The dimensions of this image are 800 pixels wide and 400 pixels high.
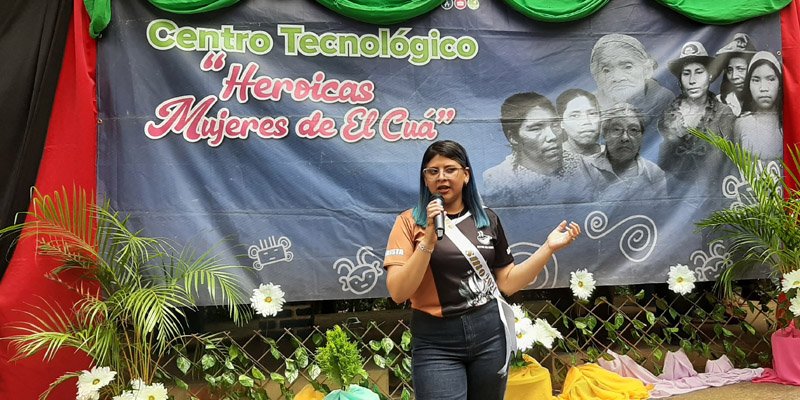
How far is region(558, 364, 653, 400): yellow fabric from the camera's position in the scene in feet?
13.3

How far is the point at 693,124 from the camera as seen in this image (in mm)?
4391

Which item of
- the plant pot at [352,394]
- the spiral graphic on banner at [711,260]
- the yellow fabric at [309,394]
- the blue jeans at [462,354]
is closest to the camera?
the blue jeans at [462,354]

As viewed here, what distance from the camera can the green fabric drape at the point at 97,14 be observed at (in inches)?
→ 146

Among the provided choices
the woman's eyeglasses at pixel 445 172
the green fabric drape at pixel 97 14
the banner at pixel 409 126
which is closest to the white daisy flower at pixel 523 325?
the banner at pixel 409 126

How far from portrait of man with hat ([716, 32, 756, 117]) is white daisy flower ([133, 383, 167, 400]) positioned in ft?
12.5

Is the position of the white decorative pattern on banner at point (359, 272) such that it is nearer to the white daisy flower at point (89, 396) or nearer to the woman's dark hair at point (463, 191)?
the white daisy flower at point (89, 396)

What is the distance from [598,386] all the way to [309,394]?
177 centimetres

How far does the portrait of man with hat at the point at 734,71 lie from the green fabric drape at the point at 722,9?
5.6 inches

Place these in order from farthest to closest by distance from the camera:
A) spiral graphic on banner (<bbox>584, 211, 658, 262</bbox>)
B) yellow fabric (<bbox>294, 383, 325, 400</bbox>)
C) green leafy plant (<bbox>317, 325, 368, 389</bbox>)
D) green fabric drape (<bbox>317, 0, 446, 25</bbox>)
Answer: spiral graphic on banner (<bbox>584, 211, 658, 262</bbox>)
green fabric drape (<bbox>317, 0, 446, 25</bbox>)
yellow fabric (<bbox>294, 383, 325, 400</bbox>)
green leafy plant (<bbox>317, 325, 368, 389</bbox>)

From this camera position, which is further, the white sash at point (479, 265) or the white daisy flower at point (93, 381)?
the white daisy flower at point (93, 381)

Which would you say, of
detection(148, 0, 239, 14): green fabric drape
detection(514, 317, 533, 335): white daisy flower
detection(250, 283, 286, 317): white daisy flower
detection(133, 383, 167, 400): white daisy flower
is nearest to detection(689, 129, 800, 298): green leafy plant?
detection(514, 317, 533, 335): white daisy flower

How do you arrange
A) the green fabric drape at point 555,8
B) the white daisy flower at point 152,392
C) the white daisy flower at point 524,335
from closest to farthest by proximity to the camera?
the white daisy flower at point 152,392
the white daisy flower at point 524,335
the green fabric drape at point 555,8

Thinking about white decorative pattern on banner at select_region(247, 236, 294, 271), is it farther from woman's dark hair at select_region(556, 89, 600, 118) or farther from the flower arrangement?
woman's dark hair at select_region(556, 89, 600, 118)

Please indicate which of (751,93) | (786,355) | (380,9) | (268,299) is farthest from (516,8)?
(786,355)
